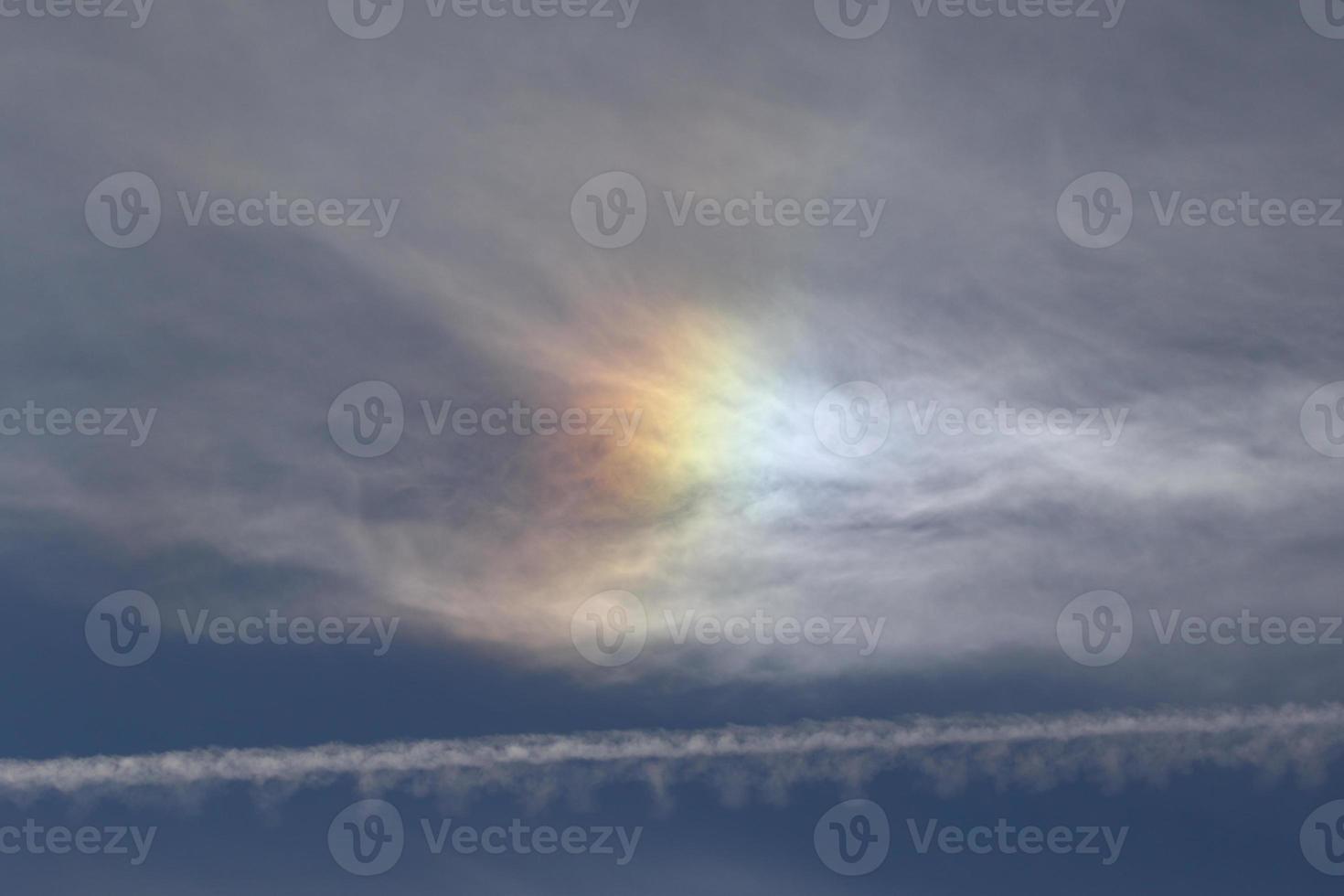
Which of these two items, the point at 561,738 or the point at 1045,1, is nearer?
the point at 1045,1

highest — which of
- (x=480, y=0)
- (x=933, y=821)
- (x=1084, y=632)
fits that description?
(x=480, y=0)

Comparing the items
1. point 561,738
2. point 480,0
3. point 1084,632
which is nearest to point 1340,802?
point 1084,632

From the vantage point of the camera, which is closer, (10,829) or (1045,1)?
(1045,1)

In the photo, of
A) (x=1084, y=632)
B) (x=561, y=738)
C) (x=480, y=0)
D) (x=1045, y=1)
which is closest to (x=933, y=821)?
(x=1084, y=632)

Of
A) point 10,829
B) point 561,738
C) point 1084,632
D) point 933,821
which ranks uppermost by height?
point 1084,632

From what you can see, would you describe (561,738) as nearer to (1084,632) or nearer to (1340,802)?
(1084,632)

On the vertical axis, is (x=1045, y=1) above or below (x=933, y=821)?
above

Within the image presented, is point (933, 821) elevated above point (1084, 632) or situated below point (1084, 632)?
below

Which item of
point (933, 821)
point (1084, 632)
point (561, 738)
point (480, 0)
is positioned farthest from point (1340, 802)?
point (480, 0)
